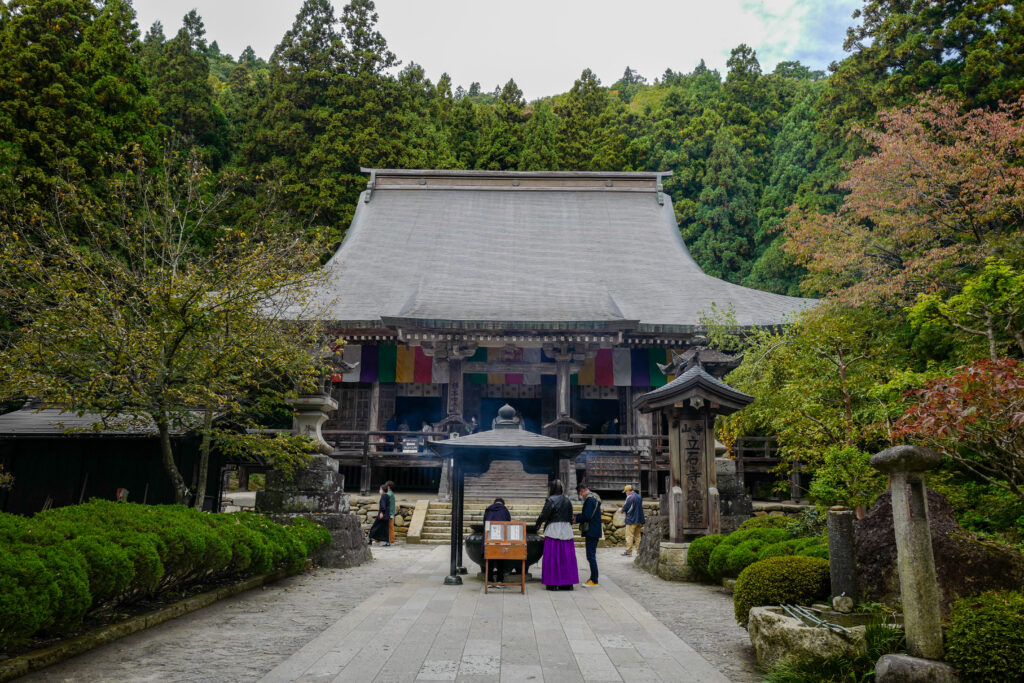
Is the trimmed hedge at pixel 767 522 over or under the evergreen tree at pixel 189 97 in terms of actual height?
under

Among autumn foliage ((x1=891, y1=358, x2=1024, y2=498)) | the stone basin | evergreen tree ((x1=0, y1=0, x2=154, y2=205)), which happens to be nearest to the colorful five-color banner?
evergreen tree ((x1=0, y1=0, x2=154, y2=205))

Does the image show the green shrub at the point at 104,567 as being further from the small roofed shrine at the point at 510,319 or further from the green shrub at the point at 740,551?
the small roofed shrine at the point at 510,319

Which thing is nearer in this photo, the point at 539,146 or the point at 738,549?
the point at 738,549

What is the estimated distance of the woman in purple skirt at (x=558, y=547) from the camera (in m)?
8.84

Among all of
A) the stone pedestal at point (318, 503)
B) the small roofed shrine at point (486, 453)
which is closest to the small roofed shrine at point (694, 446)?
the small roofed shrine at point (486, 453)

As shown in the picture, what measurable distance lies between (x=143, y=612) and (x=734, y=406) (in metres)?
8.19

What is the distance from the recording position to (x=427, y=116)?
34250mm

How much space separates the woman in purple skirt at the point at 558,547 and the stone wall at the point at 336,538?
383cm

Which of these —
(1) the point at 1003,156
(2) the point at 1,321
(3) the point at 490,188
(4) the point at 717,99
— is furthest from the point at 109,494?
(4) the point at 717,99

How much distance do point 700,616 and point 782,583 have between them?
1.99m

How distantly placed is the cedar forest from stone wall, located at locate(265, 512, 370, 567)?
177 inches

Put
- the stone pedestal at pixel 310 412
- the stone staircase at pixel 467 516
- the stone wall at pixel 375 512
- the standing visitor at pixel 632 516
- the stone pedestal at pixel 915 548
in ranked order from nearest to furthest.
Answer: the stone pedestal at pixel 915 548 → the stone pedestal at pixel 310 412 → the standing visitor at pixel 632 516 → the stone staircase at pixel 467 516 → the stone wall at pixel 375 512

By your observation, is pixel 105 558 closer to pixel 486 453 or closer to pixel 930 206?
pixel 486 453

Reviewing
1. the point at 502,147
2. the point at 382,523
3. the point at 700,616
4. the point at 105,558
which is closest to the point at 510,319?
the point at 382,523
